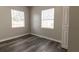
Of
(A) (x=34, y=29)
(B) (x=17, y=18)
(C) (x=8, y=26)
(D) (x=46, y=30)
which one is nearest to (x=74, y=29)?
(D) (x=46, y=30)

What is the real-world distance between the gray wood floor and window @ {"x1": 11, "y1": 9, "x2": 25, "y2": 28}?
0.57 ft

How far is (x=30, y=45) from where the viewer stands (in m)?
1.01

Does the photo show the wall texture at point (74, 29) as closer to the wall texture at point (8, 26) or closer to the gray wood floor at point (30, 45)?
the gray wood floor at point (30, 45)

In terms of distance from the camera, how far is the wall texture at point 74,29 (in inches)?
36.8

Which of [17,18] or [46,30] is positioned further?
[46,30]

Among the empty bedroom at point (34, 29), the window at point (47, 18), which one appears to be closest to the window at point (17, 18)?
the empty bedroom at point (34, 29)

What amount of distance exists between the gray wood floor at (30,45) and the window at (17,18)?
172mm

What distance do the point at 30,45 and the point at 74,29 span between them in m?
0.59

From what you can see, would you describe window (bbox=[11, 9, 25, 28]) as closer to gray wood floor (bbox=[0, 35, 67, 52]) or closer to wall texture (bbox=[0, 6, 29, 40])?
wall texture (bbox=[0, 6, 29, 40])

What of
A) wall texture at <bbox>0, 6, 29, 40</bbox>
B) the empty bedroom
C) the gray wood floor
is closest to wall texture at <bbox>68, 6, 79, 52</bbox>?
the empty bedroom

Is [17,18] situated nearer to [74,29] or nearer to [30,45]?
[30,45]

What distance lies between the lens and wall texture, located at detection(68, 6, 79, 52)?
934mm
